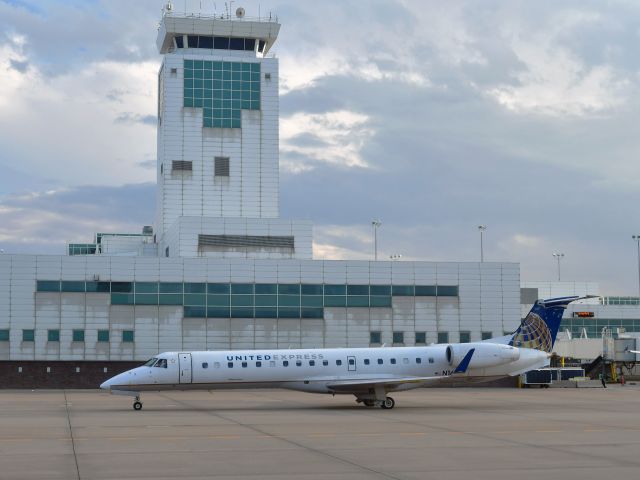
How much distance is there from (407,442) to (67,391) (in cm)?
4110

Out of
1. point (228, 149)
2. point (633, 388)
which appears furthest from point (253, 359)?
point (228, 149)

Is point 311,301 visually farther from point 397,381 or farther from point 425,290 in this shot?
point 397,381

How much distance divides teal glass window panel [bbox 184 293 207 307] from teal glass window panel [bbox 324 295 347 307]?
9061 mm

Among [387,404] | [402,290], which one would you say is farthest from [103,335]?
[387,404]

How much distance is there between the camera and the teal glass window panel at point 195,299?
215ft

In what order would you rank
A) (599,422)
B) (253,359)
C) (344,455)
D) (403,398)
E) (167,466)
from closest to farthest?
(167,466) < (344,455) < (599,422) < (253,359) < (403,398)

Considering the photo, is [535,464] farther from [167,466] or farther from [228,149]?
[228,149]

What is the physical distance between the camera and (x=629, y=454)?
2300cm

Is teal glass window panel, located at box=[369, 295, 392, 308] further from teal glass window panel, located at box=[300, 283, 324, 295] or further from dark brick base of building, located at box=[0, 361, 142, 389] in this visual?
dark brick base of building, located at box=[0, 361, 142, 389]

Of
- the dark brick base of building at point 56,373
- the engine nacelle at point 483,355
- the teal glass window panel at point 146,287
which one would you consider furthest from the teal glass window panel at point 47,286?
the engine nacelle at point 483,355

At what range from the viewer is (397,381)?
40.1 m

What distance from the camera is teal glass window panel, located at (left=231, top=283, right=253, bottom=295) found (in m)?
66.2

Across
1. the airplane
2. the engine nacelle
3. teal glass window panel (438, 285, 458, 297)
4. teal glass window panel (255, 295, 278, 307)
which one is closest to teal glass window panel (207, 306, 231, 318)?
teal glass window panel (255, 295, 278, 307)

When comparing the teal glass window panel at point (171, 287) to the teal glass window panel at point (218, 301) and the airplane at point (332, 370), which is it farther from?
the airplane at point (332, 370)
